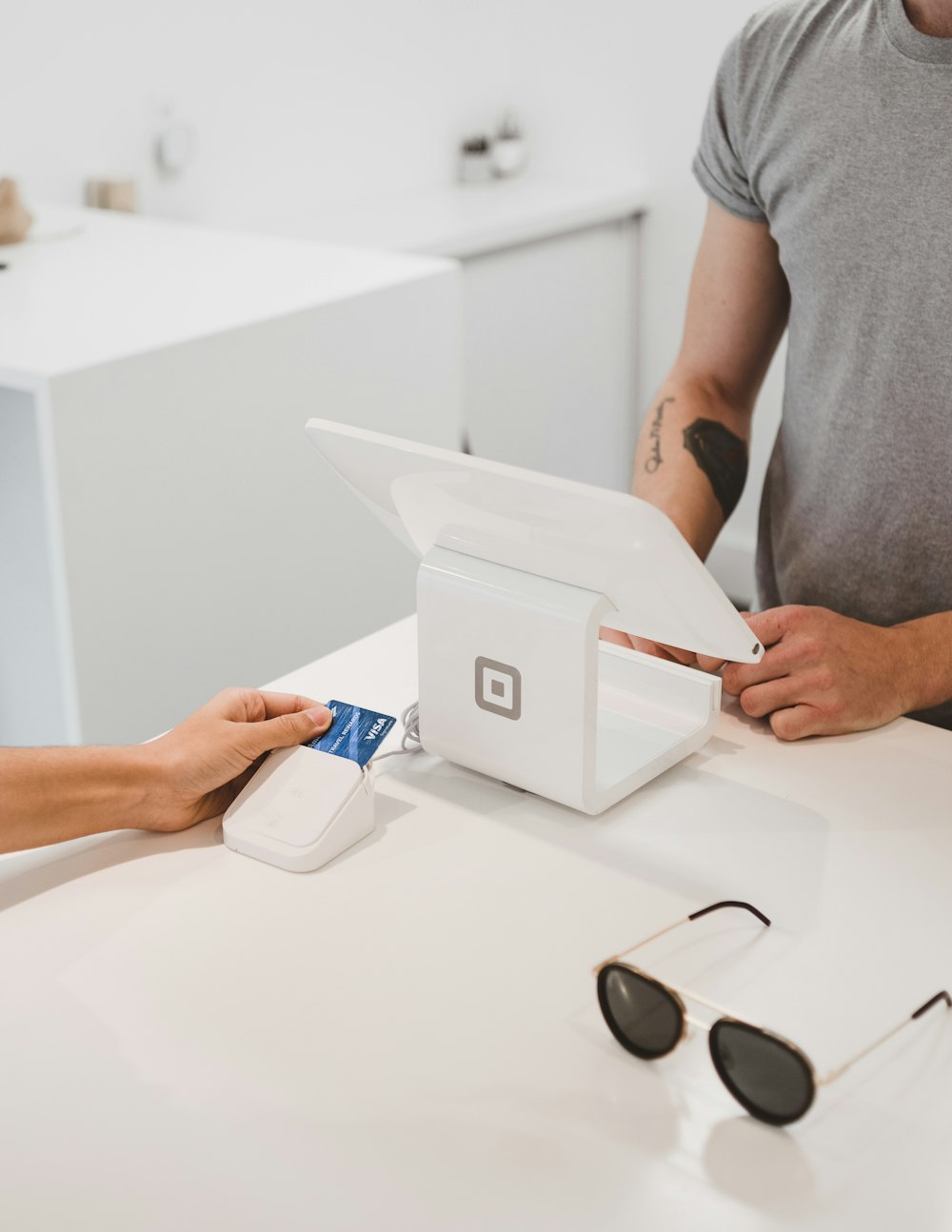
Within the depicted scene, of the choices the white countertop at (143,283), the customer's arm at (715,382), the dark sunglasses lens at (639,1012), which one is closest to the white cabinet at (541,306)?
the white countertop at (143,283)

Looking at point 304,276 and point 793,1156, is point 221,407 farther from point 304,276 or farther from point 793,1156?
point 793,1156

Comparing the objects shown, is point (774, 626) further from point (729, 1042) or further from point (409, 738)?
point (729, 1042)

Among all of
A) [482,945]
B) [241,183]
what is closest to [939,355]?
[482,945]

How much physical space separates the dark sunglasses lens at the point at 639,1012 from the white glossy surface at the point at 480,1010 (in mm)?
17

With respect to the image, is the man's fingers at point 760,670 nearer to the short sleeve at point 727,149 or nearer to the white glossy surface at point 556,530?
the white glossy surface at point 556,530

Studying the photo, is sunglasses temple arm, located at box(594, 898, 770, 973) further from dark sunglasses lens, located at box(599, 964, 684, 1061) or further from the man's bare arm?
the man's bare arm

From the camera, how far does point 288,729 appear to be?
103cm

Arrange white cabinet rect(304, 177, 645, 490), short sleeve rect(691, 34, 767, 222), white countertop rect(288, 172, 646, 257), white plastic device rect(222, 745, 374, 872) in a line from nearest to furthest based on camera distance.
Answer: white plastic device rect(222, 745, 374, 872), short sleeve rect(691, 34, 767, 222), white countertop rect(288, 172, 646, 257), white cabinet rect(304, 177, 645, 490)

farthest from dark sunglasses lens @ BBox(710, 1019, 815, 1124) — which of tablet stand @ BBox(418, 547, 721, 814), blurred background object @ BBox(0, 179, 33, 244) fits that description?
blurred background object @ BBox(0, 179, 33, 244)

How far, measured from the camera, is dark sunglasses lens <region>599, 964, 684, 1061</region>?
757 mm

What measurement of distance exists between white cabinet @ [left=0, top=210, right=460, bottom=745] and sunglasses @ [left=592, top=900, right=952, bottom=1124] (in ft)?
3.56

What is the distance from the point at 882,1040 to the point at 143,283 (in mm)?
1628

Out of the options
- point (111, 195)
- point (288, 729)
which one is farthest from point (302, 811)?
point (111, 195)

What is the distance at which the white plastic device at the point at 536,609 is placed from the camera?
2.96ft
